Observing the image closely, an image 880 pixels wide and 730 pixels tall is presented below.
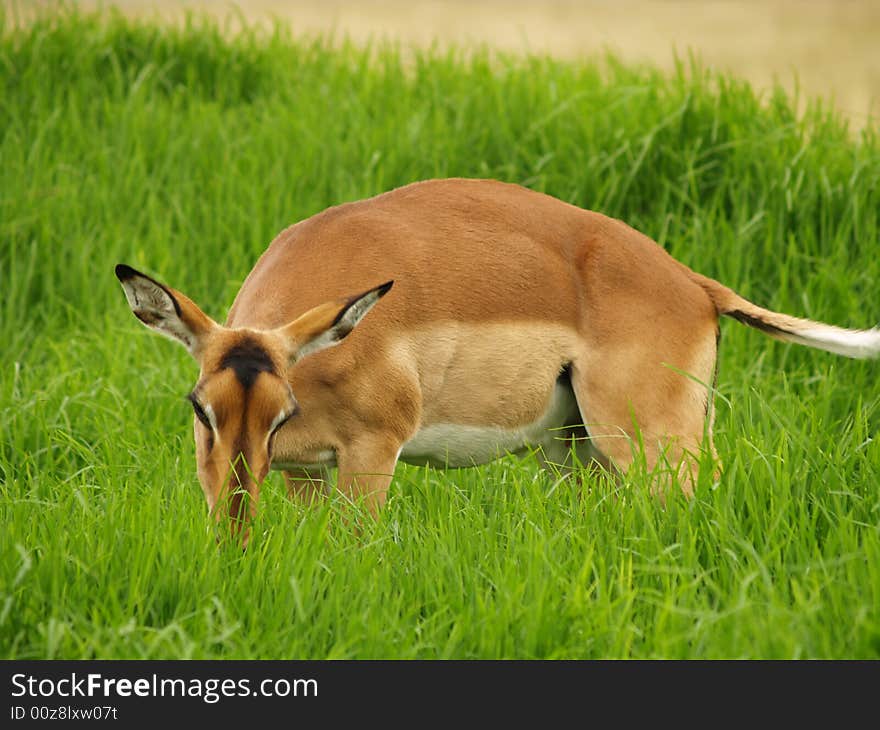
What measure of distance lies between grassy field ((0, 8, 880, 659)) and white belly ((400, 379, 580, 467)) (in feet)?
0.47

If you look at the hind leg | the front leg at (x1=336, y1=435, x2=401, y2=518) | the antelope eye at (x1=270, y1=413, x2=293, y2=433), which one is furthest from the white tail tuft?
the antelope eye at (x1=270, y1=413, x2=293, y2=433)

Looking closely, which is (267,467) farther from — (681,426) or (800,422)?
(800,422)

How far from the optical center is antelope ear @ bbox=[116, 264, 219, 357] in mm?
4650

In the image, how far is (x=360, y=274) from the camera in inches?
206

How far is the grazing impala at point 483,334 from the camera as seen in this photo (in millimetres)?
5059

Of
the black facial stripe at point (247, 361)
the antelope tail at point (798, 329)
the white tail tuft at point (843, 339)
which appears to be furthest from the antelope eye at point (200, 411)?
the white tail tuft at point (843, 339)

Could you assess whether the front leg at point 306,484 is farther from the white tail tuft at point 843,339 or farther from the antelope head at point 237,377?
the white tail tuft at point 843,339

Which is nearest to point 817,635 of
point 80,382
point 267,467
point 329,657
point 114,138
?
point 329,657

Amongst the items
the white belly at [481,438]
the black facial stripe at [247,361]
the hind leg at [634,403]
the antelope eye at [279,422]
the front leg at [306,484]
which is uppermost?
the black facial stripe at [247,361]

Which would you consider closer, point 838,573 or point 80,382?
point 838,573

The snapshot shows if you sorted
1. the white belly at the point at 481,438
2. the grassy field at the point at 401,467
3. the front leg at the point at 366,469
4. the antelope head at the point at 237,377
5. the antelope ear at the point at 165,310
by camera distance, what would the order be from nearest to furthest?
the grassy field at the point at 401,467 < the antelope head at the point at 237,377 < the antelope ear at the point at 165,310 < the front leg at the point at 366,469 < the white belly at the point at 481,438

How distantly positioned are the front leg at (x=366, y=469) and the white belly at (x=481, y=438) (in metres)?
0.23

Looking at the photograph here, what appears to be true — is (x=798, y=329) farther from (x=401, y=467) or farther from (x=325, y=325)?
(x=325, y=325)

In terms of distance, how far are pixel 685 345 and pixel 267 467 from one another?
2.00 metres
